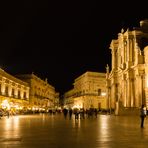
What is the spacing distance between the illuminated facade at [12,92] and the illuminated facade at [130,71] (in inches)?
897

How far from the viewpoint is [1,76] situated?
67.7 metres

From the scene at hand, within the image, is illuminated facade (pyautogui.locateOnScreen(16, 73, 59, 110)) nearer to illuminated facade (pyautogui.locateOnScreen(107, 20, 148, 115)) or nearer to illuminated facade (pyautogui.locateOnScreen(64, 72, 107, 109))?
illuminated facade (pyautogui.locateOnScreen(64, 72, 107, 109))

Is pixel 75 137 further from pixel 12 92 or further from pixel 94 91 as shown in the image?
pixel 94 91

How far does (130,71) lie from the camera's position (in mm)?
61594

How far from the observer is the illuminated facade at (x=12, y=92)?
68.2 m

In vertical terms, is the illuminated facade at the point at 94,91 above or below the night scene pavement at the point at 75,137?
above

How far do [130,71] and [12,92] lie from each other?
104ft

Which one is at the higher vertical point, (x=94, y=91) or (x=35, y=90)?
(x=35, y=90)

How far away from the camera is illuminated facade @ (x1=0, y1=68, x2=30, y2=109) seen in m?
68.2

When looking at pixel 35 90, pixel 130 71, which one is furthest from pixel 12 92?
pixel 130 71

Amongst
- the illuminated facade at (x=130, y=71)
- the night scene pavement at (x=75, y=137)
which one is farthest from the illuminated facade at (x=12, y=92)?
the night scene pavement at (x=75, y=137)

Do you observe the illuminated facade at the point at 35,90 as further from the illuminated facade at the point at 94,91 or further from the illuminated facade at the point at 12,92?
the illuminated facade at the point at 94,91

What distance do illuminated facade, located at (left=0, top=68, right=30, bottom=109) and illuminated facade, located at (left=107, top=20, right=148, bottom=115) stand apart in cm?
2279

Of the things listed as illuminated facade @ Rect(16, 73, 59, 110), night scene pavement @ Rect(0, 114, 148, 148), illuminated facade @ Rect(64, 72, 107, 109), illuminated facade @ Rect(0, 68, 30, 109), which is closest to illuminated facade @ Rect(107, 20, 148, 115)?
illuminated facade @ Rect(0, 68, 30, 109)
